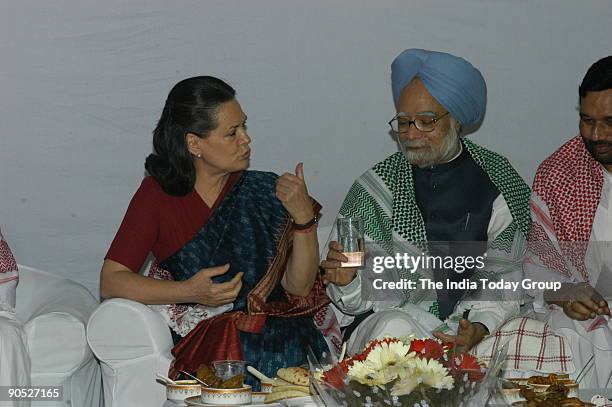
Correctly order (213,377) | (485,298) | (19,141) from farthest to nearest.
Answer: (19,141)
(485,298)
(213,377)

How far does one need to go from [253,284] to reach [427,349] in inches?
70.2

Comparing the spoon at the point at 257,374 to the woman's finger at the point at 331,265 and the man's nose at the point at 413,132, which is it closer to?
the woman's finger at the point at 331,265

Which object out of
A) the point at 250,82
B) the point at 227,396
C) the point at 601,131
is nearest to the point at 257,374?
the point at 227,396

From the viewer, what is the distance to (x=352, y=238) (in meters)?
3.76

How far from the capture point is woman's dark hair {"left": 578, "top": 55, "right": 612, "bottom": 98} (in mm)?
4508

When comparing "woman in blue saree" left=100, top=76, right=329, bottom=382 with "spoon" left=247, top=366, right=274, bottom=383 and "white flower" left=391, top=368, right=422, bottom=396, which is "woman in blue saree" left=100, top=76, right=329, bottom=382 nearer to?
"spoon" left=247, top=366, right=274, bottom=383

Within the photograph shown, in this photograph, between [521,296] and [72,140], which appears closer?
[521,296]

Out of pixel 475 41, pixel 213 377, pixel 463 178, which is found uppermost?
pixel 475 41

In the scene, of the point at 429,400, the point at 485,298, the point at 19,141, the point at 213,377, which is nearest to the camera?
the point at 429,400

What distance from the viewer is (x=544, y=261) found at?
454 cm

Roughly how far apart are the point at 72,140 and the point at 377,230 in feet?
5.10

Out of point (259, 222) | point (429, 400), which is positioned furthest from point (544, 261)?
point (429, 400)

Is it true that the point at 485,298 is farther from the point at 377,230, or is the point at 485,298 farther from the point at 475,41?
the point at 475,41

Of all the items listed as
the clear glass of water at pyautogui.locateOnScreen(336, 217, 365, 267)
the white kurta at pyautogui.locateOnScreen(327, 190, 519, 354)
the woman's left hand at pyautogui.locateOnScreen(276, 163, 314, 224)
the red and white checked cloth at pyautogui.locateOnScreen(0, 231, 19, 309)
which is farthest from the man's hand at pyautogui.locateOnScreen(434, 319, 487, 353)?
the red and white checked cloth at pyautogui.locateOnScreen(0, 231, 19, 309)
